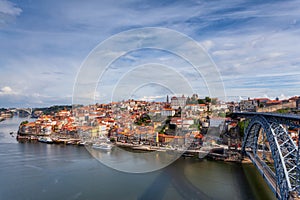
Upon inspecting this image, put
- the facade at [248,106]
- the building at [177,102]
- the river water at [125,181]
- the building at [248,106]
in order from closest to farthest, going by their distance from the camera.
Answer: the river water at [125,181] → the building at [177,102] → the facade at [248,106] → the building at [248,106]

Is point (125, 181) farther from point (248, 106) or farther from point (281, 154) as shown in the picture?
point (248, 106)

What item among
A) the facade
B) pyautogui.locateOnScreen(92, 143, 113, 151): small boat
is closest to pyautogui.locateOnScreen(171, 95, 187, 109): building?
the facade

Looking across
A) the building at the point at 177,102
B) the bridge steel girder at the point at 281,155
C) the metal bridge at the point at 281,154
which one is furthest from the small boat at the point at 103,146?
the bridge steel girder at the point at 281,155

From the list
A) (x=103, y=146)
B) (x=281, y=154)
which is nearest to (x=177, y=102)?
(x=103, y=146)

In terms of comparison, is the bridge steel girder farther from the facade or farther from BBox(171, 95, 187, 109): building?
the facade

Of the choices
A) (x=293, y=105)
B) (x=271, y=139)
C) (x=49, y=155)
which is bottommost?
(x=49, y=155)

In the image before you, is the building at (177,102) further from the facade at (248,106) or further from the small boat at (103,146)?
the small boat at (103,146)

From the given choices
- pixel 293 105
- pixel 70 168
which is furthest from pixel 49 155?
pixel 293 105

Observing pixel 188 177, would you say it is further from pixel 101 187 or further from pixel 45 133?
pixel 45 133
